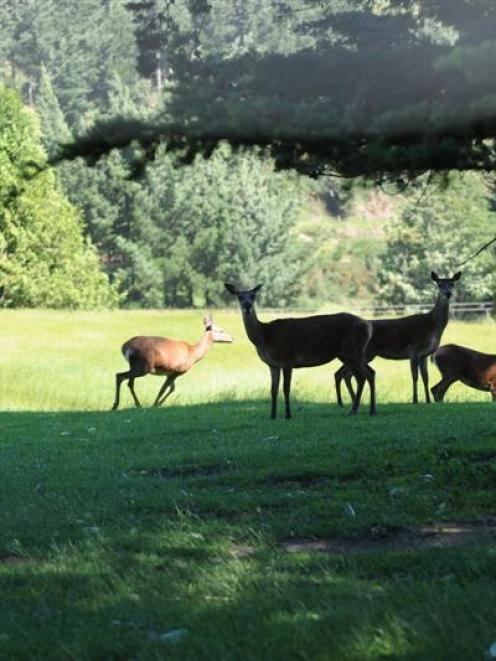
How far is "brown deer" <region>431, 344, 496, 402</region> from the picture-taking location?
2295cm

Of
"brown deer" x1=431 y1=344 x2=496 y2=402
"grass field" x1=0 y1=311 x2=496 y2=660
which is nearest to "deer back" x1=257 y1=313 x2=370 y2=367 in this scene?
"grass field" x1=0 y1=311 x2=496 y2=660

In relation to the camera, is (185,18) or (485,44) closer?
(485,44)

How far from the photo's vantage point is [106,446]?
49.2 ft

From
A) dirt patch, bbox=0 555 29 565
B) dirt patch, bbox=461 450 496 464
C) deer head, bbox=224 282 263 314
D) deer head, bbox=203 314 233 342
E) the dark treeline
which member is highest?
the dark treeline

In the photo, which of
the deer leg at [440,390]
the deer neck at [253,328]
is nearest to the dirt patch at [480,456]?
the deer neck at [253,328]

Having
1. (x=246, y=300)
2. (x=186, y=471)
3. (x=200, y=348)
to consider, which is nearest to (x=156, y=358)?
(x=200, y=348)

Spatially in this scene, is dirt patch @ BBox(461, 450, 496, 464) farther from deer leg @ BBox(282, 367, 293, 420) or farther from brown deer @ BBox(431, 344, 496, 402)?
brown deer @ BBox(431, 344, 496, 402)

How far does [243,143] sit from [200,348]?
17.9 m

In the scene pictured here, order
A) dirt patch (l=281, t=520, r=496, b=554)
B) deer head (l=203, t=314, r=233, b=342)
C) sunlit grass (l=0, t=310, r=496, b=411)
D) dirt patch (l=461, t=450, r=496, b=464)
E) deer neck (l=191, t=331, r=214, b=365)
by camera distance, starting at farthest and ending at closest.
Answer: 1. sunlit grass (l=0, t=310, r=496, b=411)
2. deer head (l=203, t=314, r=233, b=342)
3. deer neck (l=191, t=331, r=214, b=365)
4. dirt patch (l=461, t=450, r=496, b=464)
5. dirt patch (l=281, t=520, r=496, b=554)

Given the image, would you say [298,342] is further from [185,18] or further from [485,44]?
[485,44]

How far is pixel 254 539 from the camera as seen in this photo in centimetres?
856

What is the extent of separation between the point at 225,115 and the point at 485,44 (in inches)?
70.2

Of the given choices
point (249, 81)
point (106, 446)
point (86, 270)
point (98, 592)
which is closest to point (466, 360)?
point (106, 446)

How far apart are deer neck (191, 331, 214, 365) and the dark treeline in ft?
12.8
